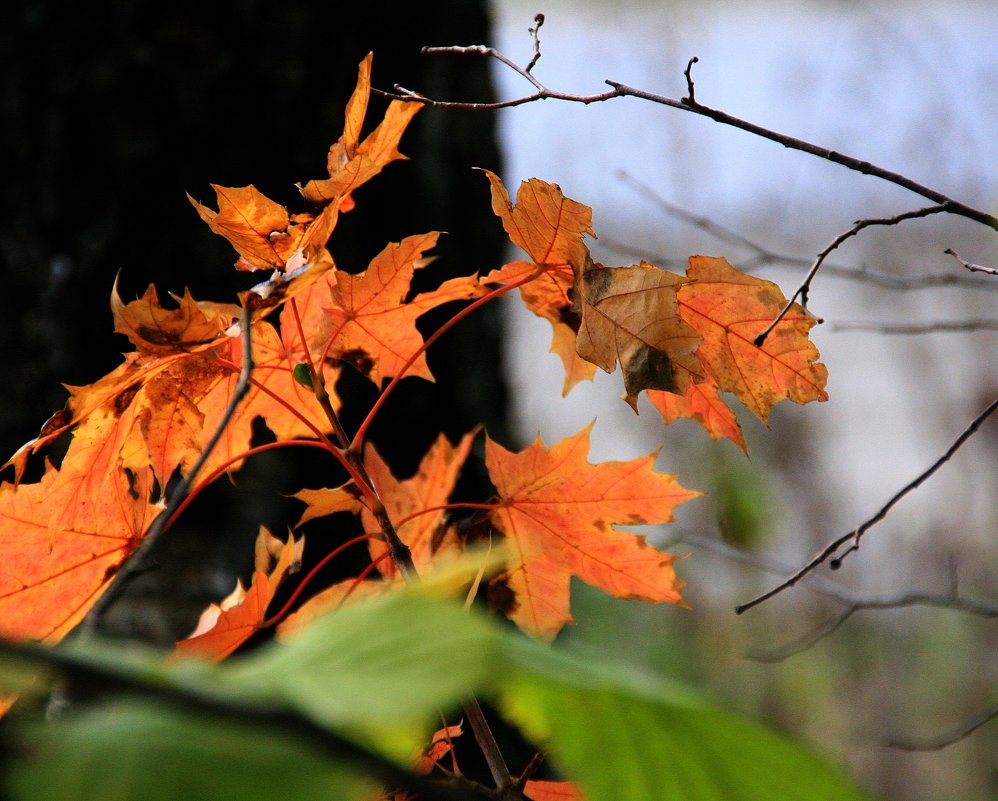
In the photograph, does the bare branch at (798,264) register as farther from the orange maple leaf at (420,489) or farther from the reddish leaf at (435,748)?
the reddish leaf at (435,748)

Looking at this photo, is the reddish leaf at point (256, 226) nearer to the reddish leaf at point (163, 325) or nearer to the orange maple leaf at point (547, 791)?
the reddish leaf at point (163, 325)

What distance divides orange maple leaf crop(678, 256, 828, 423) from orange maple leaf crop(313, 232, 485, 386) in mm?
159

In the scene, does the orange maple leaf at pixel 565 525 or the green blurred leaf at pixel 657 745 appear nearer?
the green blurred leaf at pixel 657 745

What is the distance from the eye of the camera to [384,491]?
71 cm

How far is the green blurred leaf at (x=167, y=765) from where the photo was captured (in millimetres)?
179

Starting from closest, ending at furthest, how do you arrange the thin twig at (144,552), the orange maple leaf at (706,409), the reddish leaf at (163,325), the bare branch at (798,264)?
the thin twig at (144,552) → the reddish leaf at (163,325) → the orange maple leaf at (706,409) → the bare branch at (798,264)

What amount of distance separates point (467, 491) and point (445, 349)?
24 centimetres

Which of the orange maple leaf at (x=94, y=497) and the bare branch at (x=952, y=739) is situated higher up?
the orange maple leaf at (x=94, y=497)

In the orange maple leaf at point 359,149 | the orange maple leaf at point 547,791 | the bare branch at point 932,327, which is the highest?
the orange maple leaf at point 359,149

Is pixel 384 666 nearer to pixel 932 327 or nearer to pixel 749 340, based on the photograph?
pixel 749 340

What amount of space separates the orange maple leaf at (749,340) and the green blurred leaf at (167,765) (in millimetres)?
474

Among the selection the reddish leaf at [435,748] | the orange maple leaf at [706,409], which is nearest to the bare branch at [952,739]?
the orange maple leaf at [706,409]

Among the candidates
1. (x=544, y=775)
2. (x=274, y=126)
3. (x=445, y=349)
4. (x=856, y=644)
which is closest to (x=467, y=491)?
(x=445, y=349)

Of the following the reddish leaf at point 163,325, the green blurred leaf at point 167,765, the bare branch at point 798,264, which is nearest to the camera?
the green blurred leaf at point 167,765
